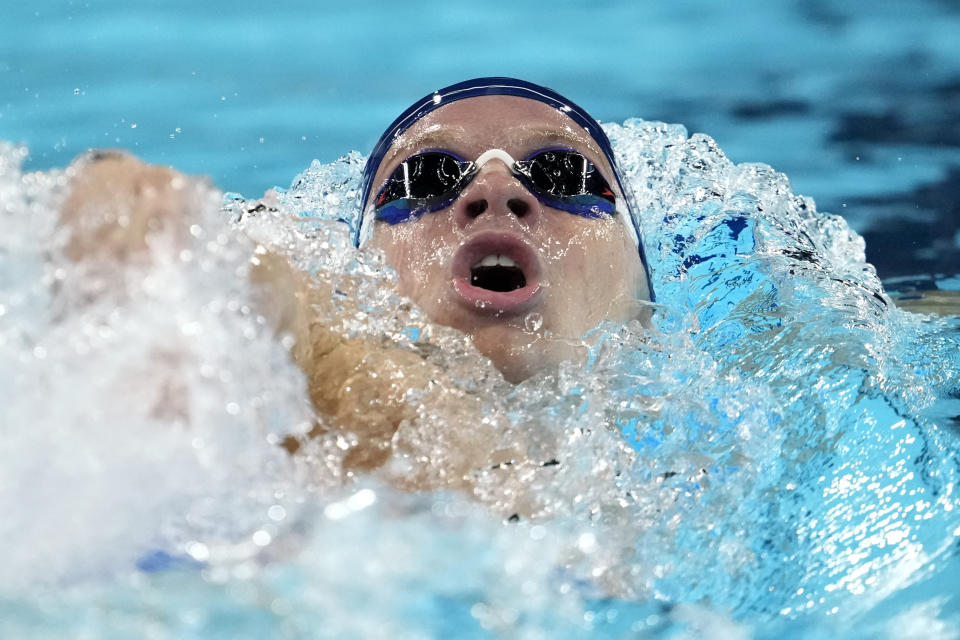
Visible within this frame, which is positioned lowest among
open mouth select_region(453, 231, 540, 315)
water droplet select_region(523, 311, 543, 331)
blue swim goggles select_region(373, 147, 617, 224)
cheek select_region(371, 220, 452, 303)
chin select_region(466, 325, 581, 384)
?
chin select_region(466, 325, 581, 384)


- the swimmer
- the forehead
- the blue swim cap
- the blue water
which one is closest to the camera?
the swimmer

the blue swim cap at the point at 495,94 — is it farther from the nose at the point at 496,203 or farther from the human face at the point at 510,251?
the nose at the point at 496,203

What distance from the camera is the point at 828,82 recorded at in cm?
327

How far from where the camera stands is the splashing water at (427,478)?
2.61 ft

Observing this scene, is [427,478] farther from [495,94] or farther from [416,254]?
[495,94]

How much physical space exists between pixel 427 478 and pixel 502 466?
3.4 inches

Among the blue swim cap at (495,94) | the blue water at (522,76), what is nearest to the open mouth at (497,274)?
the blue swim cap at (495,94)

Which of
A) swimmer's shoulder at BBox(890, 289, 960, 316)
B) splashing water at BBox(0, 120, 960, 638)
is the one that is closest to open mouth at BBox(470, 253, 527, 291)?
splashing water at BBox(0, 120, 960, 638)

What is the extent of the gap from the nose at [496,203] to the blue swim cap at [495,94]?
12.1 inches

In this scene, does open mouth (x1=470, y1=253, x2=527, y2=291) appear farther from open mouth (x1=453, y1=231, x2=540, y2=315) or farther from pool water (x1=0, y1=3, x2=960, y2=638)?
pool water (x1=0, y1=3, x2=960, y2=638)

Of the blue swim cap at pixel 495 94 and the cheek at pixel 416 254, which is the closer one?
the cheek at pixel 416 254

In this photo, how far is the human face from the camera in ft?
4.44

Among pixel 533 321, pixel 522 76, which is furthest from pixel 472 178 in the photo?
pixel 522 76

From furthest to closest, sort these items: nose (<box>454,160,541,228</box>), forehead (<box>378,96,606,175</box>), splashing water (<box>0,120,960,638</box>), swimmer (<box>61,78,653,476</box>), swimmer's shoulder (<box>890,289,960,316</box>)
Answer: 1. swimmer's shoulder (<box>890,289,960,316</box>)
2. forehead (<box>378,96,606,175</box>)
3. nose (<box>454,160,541,228</box>)
4. swimmer (<box>61,78,653,476</box>)
5. splashing water (<box>0,120,960,638</box>)
